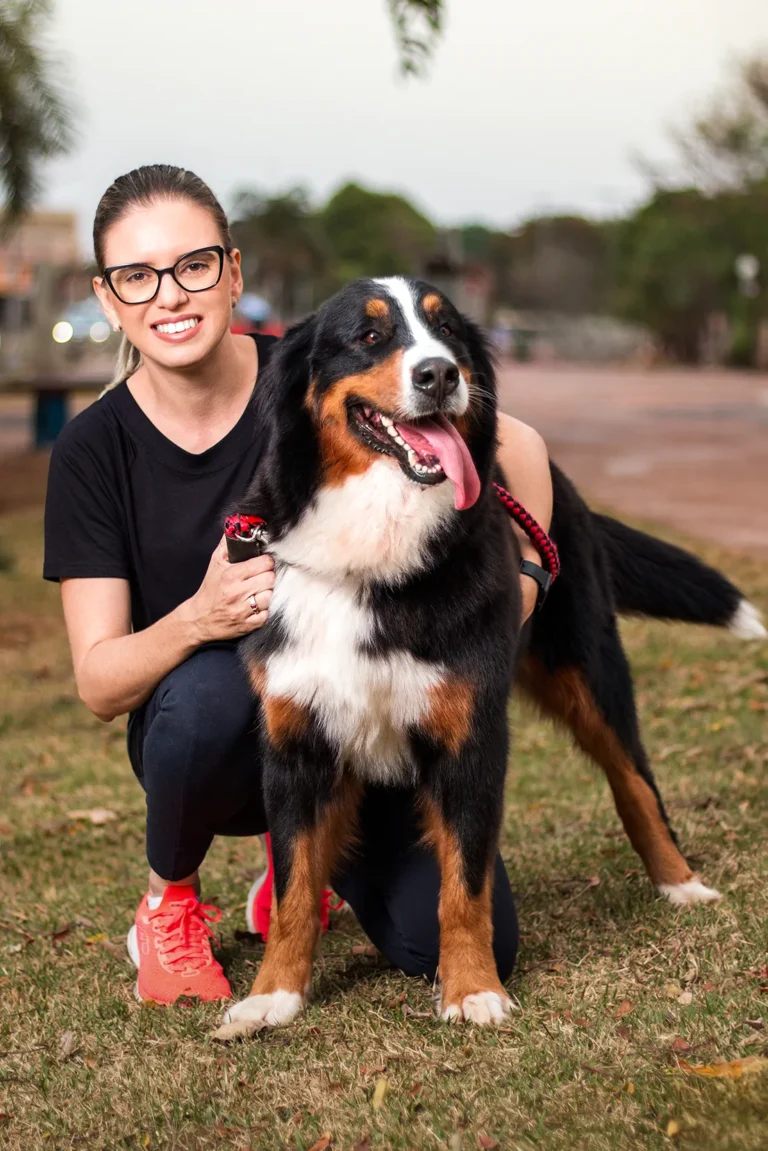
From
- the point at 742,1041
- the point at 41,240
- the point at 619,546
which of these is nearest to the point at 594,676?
the point at 619,546

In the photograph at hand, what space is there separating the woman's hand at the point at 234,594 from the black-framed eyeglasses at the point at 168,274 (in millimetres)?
616

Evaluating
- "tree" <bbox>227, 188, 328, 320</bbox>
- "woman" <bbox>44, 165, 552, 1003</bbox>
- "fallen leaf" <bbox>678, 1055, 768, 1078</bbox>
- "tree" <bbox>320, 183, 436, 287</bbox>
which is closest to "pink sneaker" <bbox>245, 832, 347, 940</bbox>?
"woman" <bbox>44, 165, 552, 1003</bbox>

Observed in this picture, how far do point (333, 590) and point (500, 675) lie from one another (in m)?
0.40

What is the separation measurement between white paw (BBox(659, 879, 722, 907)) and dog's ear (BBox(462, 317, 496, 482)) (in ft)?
4.20

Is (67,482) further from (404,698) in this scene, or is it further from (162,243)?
(404,698)

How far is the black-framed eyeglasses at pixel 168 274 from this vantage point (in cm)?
310

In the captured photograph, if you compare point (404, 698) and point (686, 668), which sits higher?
point (404, 698)

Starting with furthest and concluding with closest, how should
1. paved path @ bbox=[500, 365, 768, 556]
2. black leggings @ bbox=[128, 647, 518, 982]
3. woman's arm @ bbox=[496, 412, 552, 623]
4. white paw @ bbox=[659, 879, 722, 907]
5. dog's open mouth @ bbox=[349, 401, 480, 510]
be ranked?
paved path @ bbox=[500, 365, 768, 556] → white paw @ bbox=[659, 879, 722, 907] → woman's arm @ bbox=[496, 412, 552, 623] → black leggings @ bbox=[128, 647, 518, 982] → dog's open mouth @ bbox=[349, 401, 480, 510]

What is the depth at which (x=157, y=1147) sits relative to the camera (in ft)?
7.91

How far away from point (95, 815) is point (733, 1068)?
3.06 meters

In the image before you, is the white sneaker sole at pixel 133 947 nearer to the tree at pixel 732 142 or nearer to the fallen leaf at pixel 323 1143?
the fallen leaf at pixel 323 1143

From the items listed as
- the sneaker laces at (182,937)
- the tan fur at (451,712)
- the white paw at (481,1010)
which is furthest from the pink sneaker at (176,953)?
the tan fur at (451,712)

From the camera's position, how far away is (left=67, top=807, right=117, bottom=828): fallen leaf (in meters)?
4.93

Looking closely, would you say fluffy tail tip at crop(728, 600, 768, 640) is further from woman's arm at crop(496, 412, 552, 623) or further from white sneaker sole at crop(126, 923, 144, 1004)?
white sneaker sole at crop(126, 923, 144, 1004)
